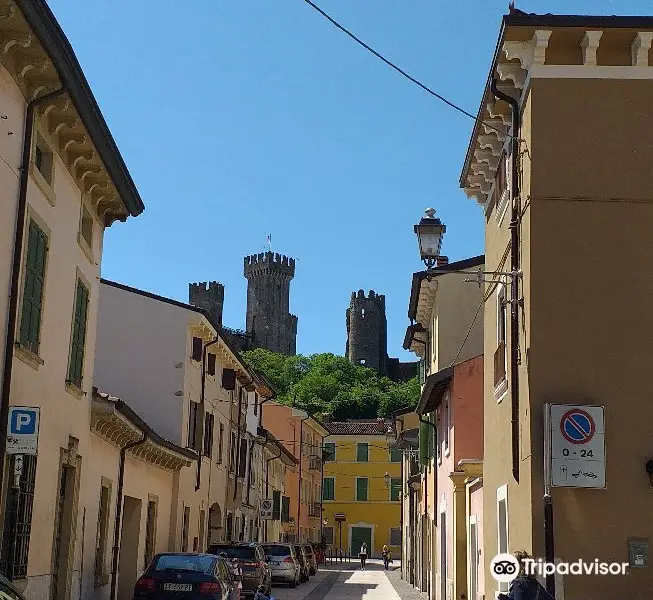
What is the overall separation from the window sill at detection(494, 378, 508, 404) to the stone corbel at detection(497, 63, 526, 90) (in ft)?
12.8

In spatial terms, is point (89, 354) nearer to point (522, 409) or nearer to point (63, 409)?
point (63, 409)

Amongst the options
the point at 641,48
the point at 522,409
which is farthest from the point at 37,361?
the point at 641,48

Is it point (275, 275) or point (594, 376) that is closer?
point (594, 376)

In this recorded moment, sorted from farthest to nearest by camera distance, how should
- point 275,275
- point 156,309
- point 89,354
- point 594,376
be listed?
point 275,275 → point 156,309 → point 89,354 → point 594,376

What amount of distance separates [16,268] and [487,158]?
271 inches

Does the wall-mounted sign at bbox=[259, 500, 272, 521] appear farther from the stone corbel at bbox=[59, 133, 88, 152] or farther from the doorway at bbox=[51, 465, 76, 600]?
the stone corbel at bbox=[59, 133, 88, 152]

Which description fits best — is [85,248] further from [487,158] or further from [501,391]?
[501,391]

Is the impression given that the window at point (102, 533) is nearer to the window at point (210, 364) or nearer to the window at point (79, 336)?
the window at point (79, 336)

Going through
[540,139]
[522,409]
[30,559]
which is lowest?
[30,559]

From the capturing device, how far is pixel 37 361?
44.9 feet

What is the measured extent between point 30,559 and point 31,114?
5961 mm

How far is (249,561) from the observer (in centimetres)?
2692

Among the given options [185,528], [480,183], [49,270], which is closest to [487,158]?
[480,183]

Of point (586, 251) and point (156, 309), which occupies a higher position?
point (156, 309)
